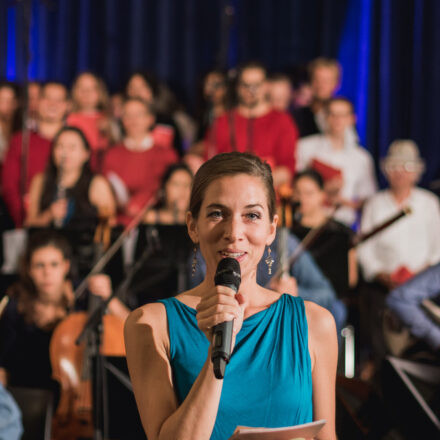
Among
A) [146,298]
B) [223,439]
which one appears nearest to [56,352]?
[146,298]

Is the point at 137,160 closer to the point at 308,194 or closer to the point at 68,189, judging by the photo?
the point at 68,189

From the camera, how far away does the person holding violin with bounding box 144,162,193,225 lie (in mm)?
4094

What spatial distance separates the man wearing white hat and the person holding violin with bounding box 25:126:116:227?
165 cm

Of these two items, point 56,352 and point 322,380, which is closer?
point 322,380

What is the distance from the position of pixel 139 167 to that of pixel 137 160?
0.05 meters

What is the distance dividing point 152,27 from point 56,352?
13.8 feet

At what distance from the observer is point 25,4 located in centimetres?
436

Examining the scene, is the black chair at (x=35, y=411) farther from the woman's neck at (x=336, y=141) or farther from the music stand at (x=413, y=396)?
the woman's neck at (x=336, y=141)

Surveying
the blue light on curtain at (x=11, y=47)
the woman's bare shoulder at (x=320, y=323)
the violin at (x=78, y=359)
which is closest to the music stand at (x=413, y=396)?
the woman's bare shoulder at (x=320, y=323)

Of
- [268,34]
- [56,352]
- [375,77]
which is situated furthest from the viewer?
[268,34]

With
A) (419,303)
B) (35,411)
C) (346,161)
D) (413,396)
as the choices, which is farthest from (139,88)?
(413,396)

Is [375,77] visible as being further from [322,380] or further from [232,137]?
[322,380]

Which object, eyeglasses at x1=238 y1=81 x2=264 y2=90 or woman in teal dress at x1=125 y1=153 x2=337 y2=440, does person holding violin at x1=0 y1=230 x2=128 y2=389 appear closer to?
eyeglasses at x1=238 y1=81 x2=264 y2=90

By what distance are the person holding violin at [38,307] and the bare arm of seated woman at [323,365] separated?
182cm
